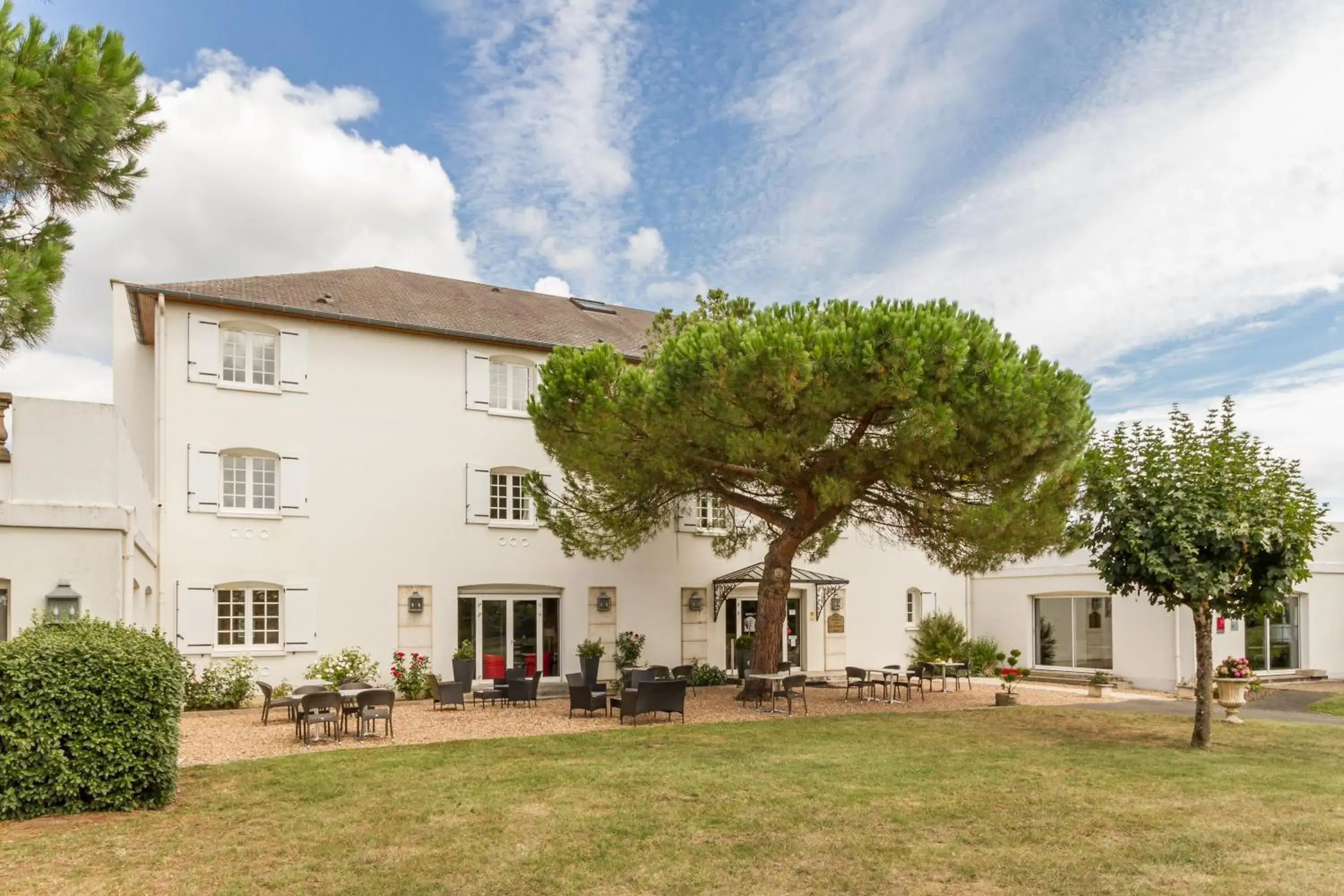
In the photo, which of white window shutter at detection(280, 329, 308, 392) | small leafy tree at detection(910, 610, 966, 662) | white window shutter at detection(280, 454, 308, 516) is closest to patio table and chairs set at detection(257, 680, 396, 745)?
white window shutter at detection(280, 454, 308, 516)

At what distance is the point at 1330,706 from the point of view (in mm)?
16375

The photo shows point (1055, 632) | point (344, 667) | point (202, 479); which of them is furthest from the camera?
point (1055, 632)

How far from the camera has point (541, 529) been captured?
60.9 ft

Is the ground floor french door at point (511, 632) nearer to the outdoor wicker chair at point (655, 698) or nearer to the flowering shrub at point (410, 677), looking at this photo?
the flowering shrub at point (410, 677)

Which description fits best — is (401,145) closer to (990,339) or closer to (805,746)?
(990,339)

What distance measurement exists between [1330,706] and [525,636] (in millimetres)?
14640

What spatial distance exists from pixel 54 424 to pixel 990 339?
1114 centimetres

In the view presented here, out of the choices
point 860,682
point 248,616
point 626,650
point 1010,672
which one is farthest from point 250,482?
point 1010,672

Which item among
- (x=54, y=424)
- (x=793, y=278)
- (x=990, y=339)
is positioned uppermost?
(x=793, y=278)

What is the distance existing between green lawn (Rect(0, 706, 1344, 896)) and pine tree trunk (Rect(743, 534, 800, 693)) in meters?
4.56

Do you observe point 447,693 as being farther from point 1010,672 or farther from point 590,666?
point 1010,672

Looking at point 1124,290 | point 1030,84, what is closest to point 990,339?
point 1124,290

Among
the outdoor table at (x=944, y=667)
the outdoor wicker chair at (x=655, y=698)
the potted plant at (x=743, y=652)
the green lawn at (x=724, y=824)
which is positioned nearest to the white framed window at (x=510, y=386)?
the potted plant at (x=743, y=652)

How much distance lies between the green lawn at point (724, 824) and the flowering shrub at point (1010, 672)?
5.41 m
